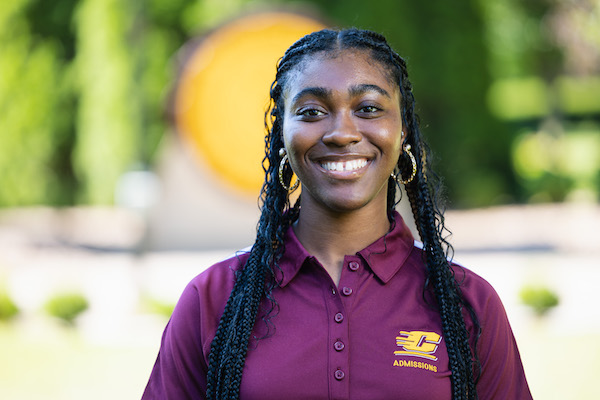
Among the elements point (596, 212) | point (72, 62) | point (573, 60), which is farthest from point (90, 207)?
point (573, 60)

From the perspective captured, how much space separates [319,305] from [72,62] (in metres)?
13.5

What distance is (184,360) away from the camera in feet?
6.74

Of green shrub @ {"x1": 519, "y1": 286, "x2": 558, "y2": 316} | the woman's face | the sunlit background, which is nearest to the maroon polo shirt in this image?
the woman's face

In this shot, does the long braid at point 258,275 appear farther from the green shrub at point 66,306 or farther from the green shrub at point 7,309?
the green shrub at point 7,309

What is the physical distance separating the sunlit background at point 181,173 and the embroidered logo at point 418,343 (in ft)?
14.7

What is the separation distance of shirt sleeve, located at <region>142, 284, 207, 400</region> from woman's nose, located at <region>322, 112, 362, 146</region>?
532 mm

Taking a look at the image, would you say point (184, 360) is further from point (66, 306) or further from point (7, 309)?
point (7, 309)

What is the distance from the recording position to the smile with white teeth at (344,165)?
80.0 inches

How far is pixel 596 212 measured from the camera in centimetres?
1473

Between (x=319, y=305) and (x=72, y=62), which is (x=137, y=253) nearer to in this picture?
(x=72, y=62)

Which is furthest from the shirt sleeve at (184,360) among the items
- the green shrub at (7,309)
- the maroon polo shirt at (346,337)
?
the green shrub at (7,309)

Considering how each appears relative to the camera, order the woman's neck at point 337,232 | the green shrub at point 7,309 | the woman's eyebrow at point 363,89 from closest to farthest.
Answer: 1. the woman's eyebrow at point 363,89
2. the woman's neck at point 337,232
3. the green shrub at point 7,309

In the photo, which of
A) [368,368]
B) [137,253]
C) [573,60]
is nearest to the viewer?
[368,368]

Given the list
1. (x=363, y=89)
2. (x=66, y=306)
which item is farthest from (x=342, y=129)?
(x=66, y=306)
